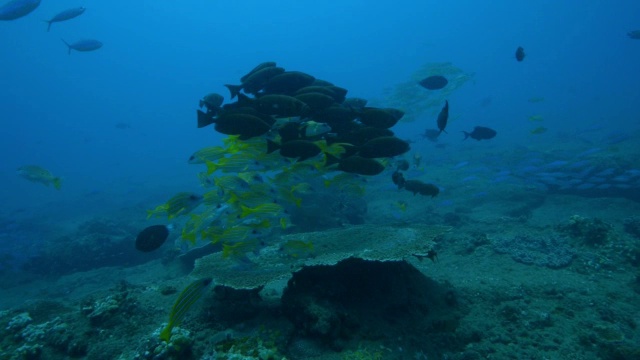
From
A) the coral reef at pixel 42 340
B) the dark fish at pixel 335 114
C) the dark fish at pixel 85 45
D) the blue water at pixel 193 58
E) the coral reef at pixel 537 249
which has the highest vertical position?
the blue water at pixel 193 58

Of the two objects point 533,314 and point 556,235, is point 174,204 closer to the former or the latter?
point 533,314

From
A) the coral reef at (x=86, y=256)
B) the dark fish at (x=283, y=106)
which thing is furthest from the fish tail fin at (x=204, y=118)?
the coral reef at (x=86, y=256)

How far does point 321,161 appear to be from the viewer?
16.1 feet

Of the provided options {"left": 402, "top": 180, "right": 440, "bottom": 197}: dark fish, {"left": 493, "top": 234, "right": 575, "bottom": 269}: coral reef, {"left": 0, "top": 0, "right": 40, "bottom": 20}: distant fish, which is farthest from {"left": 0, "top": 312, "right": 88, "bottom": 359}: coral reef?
{"left": 0, "top": 0, "right": 40, "bottom": 20}: distant fish

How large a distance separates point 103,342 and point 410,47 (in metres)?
186

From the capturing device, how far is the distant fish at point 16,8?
8.31 meters

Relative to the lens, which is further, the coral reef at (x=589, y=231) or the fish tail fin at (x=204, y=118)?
the coral reef at (x=589, y=231)

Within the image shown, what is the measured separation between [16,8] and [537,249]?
1450 cm

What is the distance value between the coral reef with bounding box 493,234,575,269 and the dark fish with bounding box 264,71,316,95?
597cm

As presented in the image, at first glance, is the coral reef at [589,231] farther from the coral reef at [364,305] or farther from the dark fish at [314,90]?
the dark fish at [314,90]

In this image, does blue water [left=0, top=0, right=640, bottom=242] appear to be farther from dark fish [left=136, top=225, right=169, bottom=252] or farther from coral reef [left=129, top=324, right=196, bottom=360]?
coral reef [left=129, top=324, right=196, bottom=360]

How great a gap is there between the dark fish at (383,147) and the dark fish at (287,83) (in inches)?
59.9

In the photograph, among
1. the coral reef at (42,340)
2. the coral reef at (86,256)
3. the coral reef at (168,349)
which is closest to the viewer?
the coral reef at (168,349)

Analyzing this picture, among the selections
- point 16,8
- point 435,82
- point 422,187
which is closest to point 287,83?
point 422,187
